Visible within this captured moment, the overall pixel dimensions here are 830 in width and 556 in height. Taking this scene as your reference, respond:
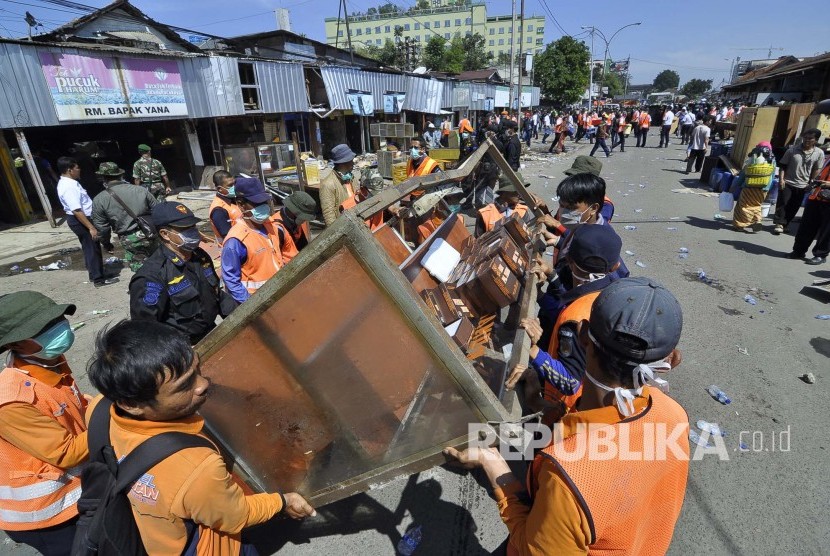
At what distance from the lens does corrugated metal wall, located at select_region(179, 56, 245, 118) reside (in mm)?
12141

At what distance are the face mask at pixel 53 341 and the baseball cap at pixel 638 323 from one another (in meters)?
2.13

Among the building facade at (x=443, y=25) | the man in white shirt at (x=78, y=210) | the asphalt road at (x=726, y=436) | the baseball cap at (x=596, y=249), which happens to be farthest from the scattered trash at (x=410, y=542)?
the building facade at (x=443, y=25)

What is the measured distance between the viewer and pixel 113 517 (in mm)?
1280

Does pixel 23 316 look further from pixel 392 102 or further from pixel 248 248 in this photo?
pixel 392 102

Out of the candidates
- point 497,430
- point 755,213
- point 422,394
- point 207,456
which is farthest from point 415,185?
point 755,213

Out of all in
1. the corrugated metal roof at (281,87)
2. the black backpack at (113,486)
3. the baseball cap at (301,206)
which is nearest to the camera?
the black backpack at (113,486)

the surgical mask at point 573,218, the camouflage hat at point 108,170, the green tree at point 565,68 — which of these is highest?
the green tree at point 565,68

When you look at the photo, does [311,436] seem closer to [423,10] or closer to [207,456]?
[207,456]

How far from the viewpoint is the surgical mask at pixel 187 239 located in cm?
277

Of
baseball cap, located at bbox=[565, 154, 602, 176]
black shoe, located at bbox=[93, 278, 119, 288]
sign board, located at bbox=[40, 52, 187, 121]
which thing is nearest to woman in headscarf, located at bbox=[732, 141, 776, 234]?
baseball cap, located at bbox=[565, 154, 602, 176]

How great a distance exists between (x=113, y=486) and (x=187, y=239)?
1849mm

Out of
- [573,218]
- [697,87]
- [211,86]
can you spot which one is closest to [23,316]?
[573,218]

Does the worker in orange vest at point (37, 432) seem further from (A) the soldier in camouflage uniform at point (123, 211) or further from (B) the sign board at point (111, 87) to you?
(B) the sign board at point (111, 87)

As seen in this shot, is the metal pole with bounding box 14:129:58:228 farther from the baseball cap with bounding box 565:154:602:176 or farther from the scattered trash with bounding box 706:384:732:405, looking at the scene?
the scattered trash with bounding box 706:384:732:405
